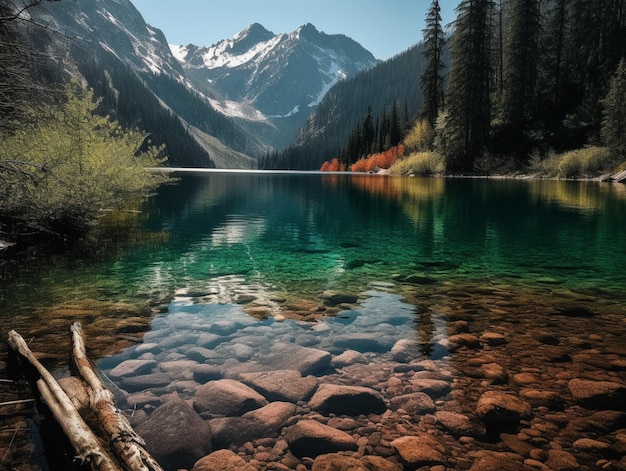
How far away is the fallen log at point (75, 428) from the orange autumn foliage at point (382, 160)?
4123 inches

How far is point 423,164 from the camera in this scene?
8300 cm

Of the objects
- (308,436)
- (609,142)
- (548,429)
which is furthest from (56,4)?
(609,142)

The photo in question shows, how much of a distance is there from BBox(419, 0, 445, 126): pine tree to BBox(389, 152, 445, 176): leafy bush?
8835 millimetres

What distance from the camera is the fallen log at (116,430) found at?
11.8ft

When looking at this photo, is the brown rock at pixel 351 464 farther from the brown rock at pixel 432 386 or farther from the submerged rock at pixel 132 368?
the submerged rock at pixel 132 368

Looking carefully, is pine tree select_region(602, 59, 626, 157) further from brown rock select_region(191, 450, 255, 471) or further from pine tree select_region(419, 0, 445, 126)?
brown rock select_region(191, 450, 255, 471)

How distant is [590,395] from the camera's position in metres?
5.66

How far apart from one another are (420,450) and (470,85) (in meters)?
75.2

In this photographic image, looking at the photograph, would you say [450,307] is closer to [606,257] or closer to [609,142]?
[606,257]

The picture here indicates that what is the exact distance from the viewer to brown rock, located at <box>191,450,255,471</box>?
4.44 m

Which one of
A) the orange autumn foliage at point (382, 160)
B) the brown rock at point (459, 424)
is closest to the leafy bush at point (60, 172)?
the brown rock at point (459, 424)

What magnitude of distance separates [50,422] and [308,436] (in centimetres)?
274

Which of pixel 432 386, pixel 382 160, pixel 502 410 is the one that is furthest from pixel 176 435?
pixel 382 160

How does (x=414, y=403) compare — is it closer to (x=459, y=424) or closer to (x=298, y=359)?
(x=459, y=424)
